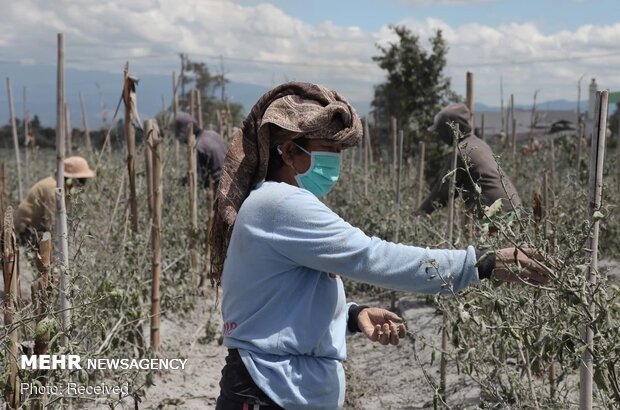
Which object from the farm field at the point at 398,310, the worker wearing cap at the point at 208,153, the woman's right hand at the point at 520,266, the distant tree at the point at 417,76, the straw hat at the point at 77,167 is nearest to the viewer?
the woman's right hand at the point at 520,266

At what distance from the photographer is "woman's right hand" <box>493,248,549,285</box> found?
1628 millimetres

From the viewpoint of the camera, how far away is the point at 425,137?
14641 millimetres

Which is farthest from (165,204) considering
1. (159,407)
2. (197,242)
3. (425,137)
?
(425,137)

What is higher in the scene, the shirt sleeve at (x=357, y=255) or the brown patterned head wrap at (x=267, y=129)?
the brown patterned head wrap at (x=267, y=129)

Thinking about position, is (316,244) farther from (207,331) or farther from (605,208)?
(207,331)

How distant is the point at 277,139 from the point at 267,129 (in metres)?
0.04

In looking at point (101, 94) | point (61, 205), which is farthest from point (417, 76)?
point (61, 205)

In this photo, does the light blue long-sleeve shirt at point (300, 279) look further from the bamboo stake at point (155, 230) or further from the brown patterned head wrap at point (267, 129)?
the bamboo stake at point (155, 230)

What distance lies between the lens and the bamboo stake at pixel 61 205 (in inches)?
99.5

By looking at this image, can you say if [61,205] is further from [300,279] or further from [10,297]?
[300,279]

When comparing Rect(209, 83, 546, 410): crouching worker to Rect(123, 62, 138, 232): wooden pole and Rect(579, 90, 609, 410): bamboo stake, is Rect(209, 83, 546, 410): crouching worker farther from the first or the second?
Rect(123, 62, 138, 232): wooden pole

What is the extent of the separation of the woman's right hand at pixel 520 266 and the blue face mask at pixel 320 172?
45 cm

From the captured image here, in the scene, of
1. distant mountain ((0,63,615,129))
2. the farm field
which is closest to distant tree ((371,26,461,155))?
distant mountain ((0,63,615,129))

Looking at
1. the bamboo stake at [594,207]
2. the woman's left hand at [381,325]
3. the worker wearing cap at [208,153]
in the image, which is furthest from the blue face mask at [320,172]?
the worker wearing cap at [208,153]
